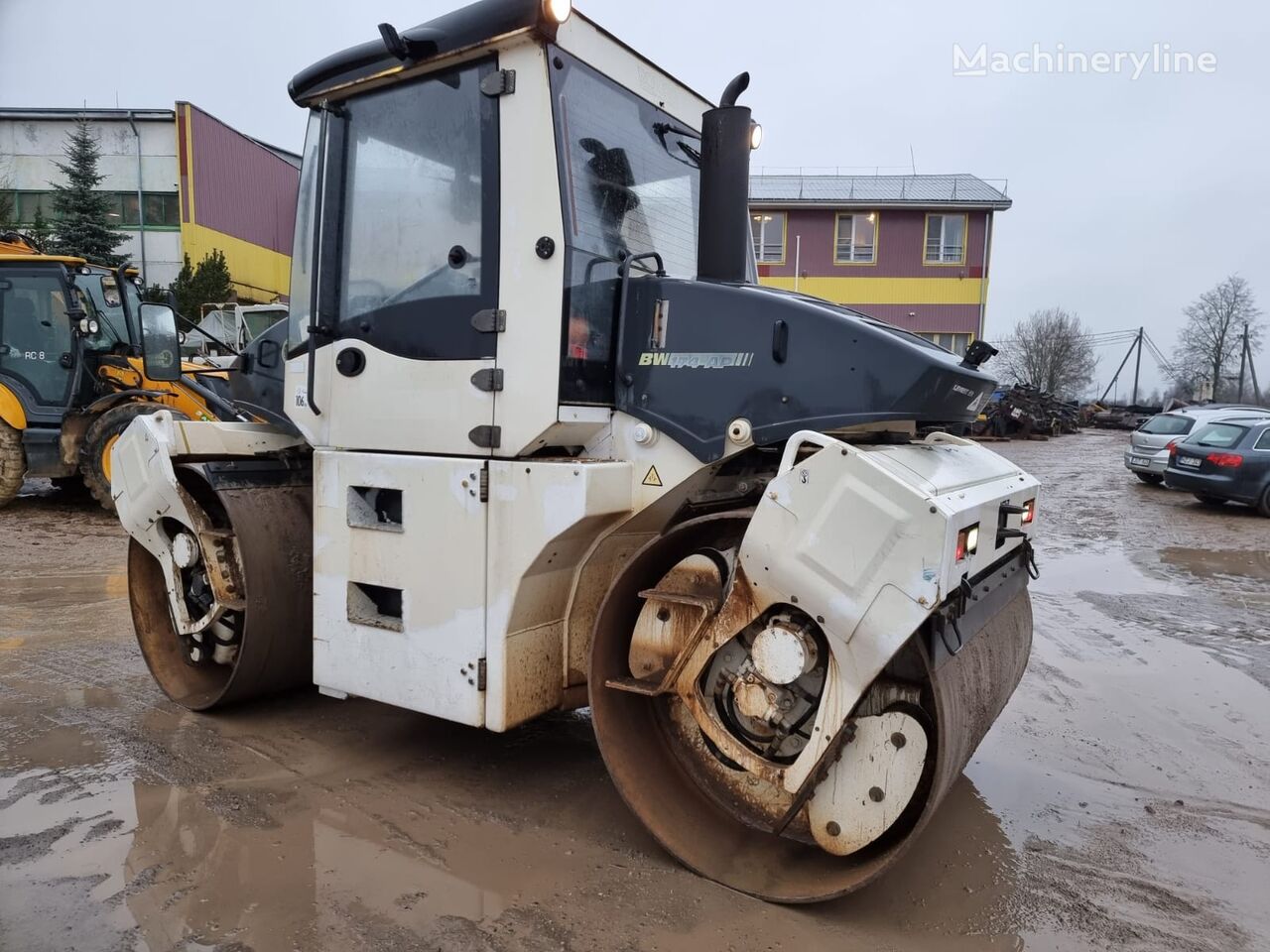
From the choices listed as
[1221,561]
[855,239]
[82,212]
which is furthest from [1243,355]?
[82,212]

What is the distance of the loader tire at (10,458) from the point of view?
944 cm

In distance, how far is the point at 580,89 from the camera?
3068mm

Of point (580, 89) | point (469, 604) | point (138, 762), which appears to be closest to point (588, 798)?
point (469, 604)

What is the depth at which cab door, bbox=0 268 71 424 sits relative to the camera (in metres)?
9.45

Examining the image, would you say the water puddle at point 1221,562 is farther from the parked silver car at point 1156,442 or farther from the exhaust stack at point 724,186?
the exhaust stack at point 724,186

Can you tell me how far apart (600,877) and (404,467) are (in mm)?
1564

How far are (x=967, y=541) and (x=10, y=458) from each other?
10436 millimetres

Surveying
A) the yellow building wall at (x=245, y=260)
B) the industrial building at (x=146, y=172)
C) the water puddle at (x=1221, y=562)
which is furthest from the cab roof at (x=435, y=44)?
the industrial building at (x=146, y=172)

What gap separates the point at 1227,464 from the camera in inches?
481

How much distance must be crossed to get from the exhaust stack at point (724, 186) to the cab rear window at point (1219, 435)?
12.3m

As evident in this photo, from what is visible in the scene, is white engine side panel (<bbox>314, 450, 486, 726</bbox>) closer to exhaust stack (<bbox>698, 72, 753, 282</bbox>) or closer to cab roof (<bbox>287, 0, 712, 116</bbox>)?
exhaust stack (<bbox>698, 72, 753, 282</bbox>)

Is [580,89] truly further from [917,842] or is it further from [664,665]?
[917,842]

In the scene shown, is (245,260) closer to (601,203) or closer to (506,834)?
(601,203)

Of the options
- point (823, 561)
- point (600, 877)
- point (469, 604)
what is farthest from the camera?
point (469, 604)
